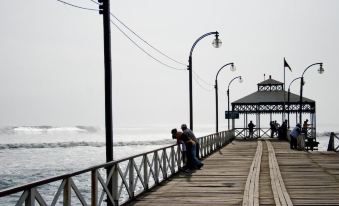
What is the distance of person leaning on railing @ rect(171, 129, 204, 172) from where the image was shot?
62.2 feet

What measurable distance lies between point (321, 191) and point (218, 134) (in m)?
23.3

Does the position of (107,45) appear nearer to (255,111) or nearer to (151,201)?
(151,201)

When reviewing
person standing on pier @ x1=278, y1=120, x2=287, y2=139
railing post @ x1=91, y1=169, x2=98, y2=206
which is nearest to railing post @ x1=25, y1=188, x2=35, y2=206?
railing post @ x1=91, y1=169, x2=98, y2=206

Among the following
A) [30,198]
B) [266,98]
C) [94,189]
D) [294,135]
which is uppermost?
[266,98]

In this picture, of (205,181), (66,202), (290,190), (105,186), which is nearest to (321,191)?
(290,190)

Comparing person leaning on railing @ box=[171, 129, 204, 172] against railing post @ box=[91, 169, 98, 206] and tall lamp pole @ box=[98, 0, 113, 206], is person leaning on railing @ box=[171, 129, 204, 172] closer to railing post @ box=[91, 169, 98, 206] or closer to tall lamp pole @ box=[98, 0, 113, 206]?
tall lamp pole @ box=[98, 0, 113, 206]

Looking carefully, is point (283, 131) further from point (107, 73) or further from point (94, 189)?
point (94, 189)

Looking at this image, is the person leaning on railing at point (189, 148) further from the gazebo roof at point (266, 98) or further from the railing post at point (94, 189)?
the gazebo roof at point (266, 98)

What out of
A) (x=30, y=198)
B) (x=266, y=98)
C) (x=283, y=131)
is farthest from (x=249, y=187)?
(x=266, y=98)

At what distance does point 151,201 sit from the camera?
11.8 m

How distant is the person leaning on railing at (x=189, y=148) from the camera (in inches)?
747

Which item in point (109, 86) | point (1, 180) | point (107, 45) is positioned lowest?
point (1, 180)

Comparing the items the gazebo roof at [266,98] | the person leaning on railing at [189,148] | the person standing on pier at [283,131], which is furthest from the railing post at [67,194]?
the gazebo roof at [266,98]

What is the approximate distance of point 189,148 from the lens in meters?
19.1
